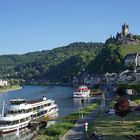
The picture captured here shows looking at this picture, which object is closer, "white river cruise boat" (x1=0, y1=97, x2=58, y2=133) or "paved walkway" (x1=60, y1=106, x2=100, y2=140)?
"paved walkway" (x1=60, y1=106, x2=100, y2=140)

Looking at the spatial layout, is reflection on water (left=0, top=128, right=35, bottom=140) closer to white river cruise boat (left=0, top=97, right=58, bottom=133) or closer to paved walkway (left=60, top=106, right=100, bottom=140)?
white river cruise boat (left=0, top=97, right=58, bottom=133)

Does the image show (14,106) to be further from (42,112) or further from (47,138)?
(47,138)

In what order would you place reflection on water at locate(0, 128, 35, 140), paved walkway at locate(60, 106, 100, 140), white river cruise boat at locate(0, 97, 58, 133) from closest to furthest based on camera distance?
paved walkway at locate(60, 106, 100, 140) → reflection on water at locate(0, 128, 35, 140) → white river cruise boat at locate(0, 97, 58, 133)

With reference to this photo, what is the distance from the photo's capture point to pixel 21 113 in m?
74.0

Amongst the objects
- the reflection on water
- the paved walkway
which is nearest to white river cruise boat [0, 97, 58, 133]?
the reflection on water

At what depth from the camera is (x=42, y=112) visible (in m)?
85.1

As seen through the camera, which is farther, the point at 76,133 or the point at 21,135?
the point at 21,135

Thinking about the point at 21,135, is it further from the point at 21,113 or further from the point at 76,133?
the point at 76,133

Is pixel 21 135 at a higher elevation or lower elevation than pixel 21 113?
lower

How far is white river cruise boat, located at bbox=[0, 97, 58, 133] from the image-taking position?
6750 cm

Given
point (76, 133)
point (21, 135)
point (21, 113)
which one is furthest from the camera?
point (21, 113)

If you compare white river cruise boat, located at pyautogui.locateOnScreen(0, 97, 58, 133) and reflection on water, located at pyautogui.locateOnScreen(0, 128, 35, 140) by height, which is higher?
white river cruise boat, located at pyautogui.locateOnScreen(0, 97, 58, 133)

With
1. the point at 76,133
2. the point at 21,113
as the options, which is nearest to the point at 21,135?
the point at 21,113

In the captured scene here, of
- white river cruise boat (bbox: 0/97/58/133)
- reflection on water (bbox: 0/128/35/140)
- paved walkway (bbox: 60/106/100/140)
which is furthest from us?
white river cruise boat (bbox: 0/97/58/133)
